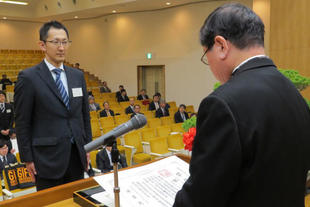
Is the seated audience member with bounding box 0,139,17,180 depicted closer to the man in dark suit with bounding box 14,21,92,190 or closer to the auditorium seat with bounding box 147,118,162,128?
the man in dark suit with bounding box 14,21,92,190

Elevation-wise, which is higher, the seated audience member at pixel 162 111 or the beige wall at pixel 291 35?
the beige wall at pixel 291 35

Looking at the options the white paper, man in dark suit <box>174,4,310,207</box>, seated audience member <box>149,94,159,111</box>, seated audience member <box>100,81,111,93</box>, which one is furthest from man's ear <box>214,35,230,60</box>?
seated audience member <box>100,81,111,93</box>

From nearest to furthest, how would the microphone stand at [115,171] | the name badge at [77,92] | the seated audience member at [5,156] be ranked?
the microphone stand at [115,171]
the name badge at [77,92]
the seated audience member at [5,156]

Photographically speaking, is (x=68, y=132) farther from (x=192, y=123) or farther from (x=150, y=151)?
(x=150, y=151)

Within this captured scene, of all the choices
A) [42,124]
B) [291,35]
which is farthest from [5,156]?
[291,35]

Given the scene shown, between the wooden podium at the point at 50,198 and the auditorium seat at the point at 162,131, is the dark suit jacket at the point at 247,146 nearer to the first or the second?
the wooden podium at the point at 50,198

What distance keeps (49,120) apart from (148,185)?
0.87 meters

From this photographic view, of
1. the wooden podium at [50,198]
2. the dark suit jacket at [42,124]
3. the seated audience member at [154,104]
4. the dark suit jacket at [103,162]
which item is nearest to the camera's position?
the wooden podium at [50,198]

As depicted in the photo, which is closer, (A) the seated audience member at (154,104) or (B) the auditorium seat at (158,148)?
(B) the auditorium seat at (158,148)

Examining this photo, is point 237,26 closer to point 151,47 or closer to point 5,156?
point 5,156

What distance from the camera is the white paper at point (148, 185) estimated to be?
1.15m

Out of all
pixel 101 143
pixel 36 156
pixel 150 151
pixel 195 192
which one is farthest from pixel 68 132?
pixel 150 151

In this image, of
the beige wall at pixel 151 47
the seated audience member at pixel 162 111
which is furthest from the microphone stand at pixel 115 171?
the beige wall at pixel 151 47

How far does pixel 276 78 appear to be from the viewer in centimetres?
80
